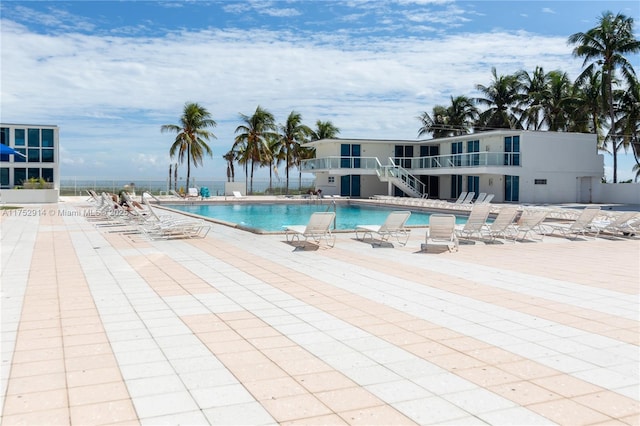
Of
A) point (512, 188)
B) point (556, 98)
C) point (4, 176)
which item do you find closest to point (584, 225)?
Result: point (512, 188)

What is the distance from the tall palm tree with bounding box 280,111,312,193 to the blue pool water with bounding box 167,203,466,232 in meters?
15.0

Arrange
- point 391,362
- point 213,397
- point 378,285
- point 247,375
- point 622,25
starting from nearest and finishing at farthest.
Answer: point 213,397, point 247,375, point 391,362, point 378,285, point 622,25

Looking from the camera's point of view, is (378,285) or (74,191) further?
(74,191)

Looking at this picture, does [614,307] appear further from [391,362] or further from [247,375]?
[247,375]

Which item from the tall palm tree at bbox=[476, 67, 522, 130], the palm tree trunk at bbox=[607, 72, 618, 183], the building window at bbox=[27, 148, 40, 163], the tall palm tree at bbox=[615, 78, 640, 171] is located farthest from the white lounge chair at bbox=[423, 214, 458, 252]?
the building window at bbox=[27, 148, 40, 163]

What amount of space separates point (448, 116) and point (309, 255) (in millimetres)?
40172

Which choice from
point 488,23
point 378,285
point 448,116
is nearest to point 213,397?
point 378,285

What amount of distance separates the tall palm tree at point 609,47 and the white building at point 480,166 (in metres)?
6.54

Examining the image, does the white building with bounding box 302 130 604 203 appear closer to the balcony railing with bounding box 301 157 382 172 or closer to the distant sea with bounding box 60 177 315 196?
the balcony railing with bounding box 301 157 382 172

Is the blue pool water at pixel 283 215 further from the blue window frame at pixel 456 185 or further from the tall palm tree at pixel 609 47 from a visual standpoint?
the tall palm tree at pixel 609 47

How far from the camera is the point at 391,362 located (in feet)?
14.3

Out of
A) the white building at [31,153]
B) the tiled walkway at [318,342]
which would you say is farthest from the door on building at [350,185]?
the tiled walkway at [318,342]

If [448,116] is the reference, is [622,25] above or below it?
above

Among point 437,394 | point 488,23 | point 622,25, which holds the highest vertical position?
point 622,25
